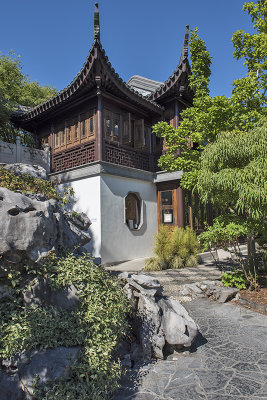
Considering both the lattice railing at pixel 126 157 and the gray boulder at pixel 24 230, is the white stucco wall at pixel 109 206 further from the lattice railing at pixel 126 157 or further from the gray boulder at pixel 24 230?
the gray boulder at pixel 24 230

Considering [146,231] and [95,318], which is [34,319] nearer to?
[95,318]

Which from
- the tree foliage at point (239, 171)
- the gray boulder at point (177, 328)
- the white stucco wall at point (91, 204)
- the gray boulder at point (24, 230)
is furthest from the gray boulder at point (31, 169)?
the gray boulder at point (177, 328)

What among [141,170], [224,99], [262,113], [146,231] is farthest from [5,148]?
[262,113]

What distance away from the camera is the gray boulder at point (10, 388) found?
237cm

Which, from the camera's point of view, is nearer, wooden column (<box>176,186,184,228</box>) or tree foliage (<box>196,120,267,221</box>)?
tree foliage (<box>196,120,267,221</box>)

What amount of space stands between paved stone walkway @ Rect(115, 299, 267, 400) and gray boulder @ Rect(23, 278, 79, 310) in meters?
1.06

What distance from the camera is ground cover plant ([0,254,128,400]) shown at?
2.46 m

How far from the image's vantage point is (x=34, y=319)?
268cm

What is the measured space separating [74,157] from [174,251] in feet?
17.2

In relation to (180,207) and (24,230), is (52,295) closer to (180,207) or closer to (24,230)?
(24,230)

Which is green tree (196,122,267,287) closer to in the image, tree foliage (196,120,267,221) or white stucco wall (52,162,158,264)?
tree foliage (196,120,267,221)

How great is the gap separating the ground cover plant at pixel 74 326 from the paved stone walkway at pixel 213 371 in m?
0.45

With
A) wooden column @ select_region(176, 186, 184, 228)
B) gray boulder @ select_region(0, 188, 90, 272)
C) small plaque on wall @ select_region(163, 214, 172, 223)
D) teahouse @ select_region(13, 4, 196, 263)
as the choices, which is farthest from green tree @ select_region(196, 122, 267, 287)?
small plaque on wall @ select_region(163, 214, 172, 223)

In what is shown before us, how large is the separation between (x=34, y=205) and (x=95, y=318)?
4.80ft
